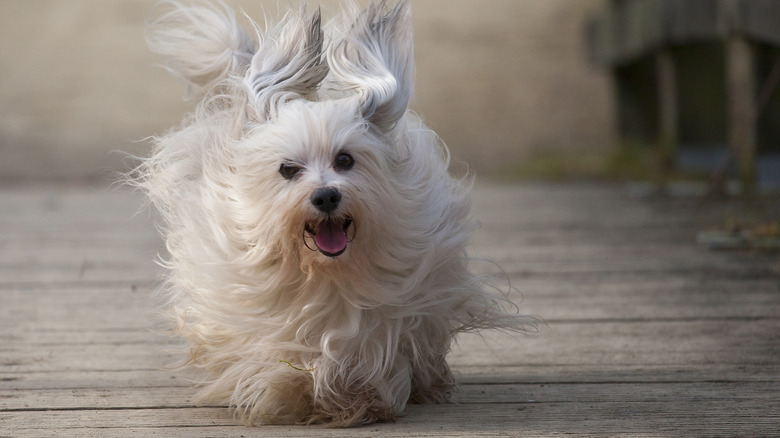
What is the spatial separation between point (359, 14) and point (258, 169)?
1.95ft

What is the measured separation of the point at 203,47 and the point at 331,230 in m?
0.99

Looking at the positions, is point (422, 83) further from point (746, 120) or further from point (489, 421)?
point (489, 421)

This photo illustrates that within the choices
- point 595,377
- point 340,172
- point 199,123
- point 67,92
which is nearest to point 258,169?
point 340,172

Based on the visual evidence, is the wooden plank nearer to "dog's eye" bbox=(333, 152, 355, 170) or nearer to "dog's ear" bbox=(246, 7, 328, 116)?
"dog's eye" bbox=(333, 152, 355, 170)

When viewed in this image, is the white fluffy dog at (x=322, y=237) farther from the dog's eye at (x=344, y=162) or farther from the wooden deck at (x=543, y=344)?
the wooden deck at (x=543, y=344)

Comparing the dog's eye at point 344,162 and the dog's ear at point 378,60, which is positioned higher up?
the dog's ear at point 378,60

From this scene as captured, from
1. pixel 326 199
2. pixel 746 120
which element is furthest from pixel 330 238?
pixel 746 120

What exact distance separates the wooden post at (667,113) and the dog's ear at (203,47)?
508cm

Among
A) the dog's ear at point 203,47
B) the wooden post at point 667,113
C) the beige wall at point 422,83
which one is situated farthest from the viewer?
the beige wall at point 422,83

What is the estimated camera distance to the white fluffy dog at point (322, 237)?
2760 mm

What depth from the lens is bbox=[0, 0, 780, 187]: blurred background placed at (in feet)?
24.0

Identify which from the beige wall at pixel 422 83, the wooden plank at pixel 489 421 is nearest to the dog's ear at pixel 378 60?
the wooden plank at pixel 489 421

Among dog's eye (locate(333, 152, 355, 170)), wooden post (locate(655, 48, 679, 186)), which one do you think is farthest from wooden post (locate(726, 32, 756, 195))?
dog's eye (locate(333, 152, 355, 170))

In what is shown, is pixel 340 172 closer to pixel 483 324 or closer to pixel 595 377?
pixel 483 324
